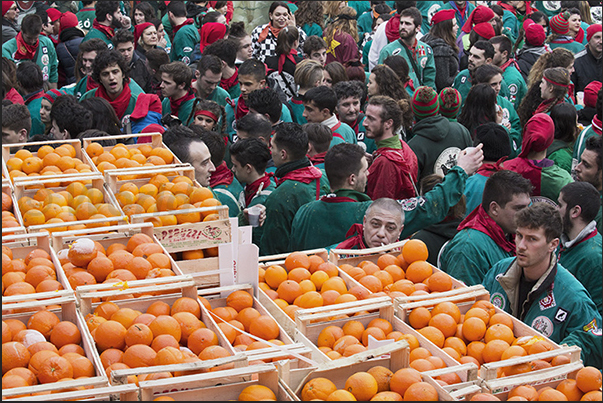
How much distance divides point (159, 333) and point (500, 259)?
232 centimetres

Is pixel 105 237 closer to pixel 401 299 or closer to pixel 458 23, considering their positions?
pixel 401 299

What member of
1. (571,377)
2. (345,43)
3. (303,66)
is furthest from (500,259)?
(345,43)

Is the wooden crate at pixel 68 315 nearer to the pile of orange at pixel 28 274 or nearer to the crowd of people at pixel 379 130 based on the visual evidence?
the pile of orange at pixel 28 274

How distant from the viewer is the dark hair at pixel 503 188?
4.03 metres

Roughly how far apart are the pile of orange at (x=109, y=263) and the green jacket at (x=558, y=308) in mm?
1853

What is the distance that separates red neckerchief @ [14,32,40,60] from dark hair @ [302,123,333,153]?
A: 477 centimetres

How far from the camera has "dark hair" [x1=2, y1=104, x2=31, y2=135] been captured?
538cm

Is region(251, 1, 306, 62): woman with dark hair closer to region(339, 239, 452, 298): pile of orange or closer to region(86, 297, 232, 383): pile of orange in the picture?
region(339, 239, 452, 298): pile of orange

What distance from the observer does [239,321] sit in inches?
120

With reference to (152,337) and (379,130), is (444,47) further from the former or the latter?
(152,337)

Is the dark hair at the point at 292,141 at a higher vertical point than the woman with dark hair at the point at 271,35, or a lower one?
lower

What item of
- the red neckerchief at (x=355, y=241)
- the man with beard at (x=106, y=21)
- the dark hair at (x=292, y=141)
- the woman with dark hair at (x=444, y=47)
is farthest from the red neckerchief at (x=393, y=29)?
the red neckerchief at (x=355, y=241)

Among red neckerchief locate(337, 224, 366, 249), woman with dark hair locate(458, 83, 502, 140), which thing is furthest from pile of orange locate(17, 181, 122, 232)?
woman with dark hair locate(458, 83, 502, 140)

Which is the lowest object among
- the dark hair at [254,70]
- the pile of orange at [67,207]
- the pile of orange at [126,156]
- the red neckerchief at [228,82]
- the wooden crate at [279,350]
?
the wooden crate at [279,350]
